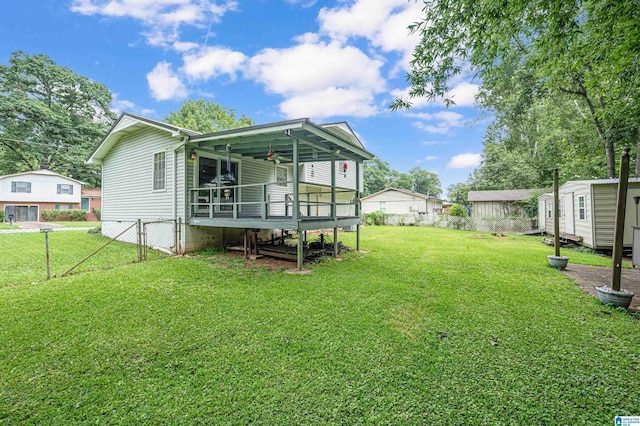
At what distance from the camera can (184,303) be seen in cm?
421

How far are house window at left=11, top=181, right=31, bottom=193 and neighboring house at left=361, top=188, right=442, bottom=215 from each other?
103 feet

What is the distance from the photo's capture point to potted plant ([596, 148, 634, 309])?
4.04 meters

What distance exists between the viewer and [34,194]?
24.2 m

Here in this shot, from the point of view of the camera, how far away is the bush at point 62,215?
2475 centimetres

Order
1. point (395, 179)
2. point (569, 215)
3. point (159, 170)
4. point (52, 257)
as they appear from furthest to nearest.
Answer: point (395, 179) → point (569, 215) → point (159, 170) → point (52, 257)

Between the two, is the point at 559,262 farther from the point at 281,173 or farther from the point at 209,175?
the point at 209,175

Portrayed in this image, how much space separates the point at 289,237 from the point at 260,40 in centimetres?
1442

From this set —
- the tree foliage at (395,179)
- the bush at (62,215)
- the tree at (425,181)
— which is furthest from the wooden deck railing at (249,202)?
the tree at (425,181)

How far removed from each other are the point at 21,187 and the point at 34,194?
986mm

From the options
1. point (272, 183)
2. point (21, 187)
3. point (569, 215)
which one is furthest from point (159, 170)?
point (21, 187)

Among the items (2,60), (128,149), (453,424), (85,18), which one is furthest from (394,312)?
(2,60)

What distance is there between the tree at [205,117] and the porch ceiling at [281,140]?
26.1m

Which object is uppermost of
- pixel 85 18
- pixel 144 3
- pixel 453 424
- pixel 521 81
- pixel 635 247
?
pixel 85 18

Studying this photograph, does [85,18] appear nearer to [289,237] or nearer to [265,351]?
[289,237]
